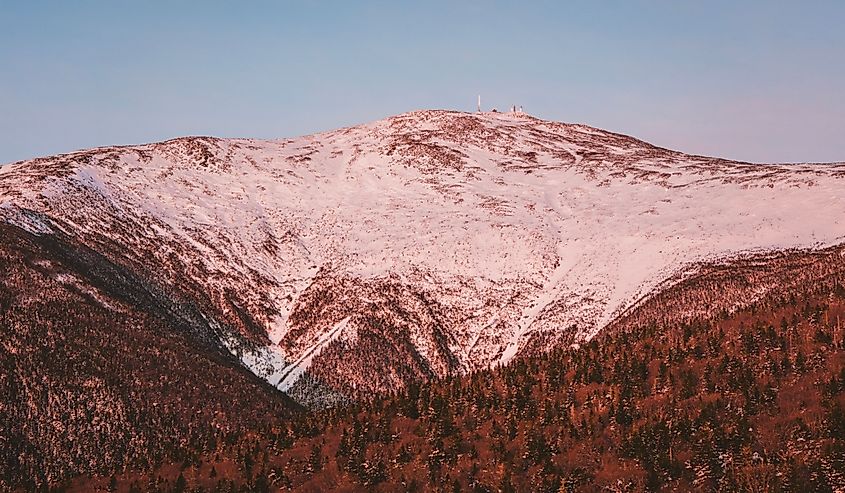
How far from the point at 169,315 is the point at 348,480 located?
61355mm

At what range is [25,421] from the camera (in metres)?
73.8

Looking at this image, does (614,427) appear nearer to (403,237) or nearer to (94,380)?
(94,380)

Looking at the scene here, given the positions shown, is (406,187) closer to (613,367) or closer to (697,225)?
(697,225)

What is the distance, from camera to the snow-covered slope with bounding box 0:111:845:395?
322 ft

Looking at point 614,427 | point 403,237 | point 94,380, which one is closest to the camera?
point 614,427

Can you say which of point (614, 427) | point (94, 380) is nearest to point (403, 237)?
point (94, 380)

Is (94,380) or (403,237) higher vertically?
(403,237)

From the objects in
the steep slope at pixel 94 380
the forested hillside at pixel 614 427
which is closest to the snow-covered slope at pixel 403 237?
the steep slope at pixel 94 380

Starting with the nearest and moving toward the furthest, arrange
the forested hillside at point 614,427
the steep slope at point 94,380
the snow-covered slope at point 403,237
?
the forested hillside at point 614,427 → the steep slope at point 94,380 → the snow-covered slope at point 403,237

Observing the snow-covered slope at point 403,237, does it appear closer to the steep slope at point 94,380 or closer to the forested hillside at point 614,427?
the steep slope at point 94,380

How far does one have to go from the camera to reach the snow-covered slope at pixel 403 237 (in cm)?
9819

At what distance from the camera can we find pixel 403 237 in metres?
125

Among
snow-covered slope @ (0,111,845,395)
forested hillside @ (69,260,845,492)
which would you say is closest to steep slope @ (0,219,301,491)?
snow-covered slope @ (0,111,845,395)

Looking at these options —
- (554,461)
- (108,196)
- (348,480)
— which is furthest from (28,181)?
(554,461)
